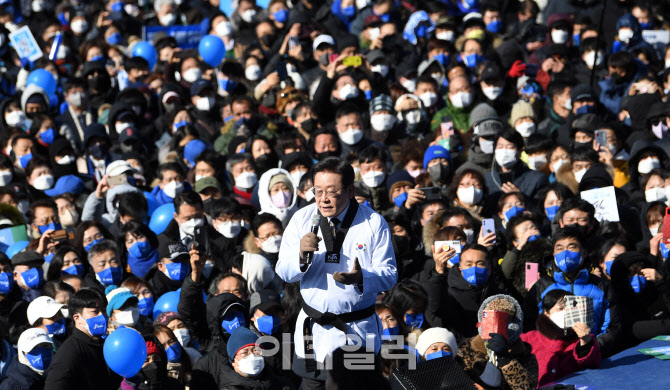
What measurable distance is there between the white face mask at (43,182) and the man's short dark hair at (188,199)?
87.9 inches

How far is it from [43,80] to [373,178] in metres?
5.47

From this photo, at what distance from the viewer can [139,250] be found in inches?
418

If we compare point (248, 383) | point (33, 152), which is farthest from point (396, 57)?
point (248, 383)

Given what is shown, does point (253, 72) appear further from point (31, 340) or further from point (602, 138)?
point (31, 340)

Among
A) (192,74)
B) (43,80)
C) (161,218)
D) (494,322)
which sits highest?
(43,80)

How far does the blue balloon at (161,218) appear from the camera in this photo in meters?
11.2

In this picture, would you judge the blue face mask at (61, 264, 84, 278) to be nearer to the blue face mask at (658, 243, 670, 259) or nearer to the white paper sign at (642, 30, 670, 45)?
the blue face mask at (658, 243, 670, 259)

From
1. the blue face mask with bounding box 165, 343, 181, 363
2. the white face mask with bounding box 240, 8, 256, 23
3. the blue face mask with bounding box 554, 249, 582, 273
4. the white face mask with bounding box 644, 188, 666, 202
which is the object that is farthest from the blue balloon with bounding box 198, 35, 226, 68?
the blue face mask with bounding box 554, 249, 582, 273

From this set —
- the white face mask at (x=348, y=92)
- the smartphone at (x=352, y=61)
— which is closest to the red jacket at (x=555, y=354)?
the white face mask at (x=348, y=92)

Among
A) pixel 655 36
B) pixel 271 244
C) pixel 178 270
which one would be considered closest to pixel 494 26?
pixel 655 36

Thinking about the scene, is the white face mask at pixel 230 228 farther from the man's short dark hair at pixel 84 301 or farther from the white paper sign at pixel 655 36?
the white paper sign at pixel 655 36

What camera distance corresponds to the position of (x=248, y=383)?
8.38m

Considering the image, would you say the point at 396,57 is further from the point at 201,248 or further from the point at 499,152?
the point at 201,248

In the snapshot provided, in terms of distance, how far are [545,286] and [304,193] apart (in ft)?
9.09
